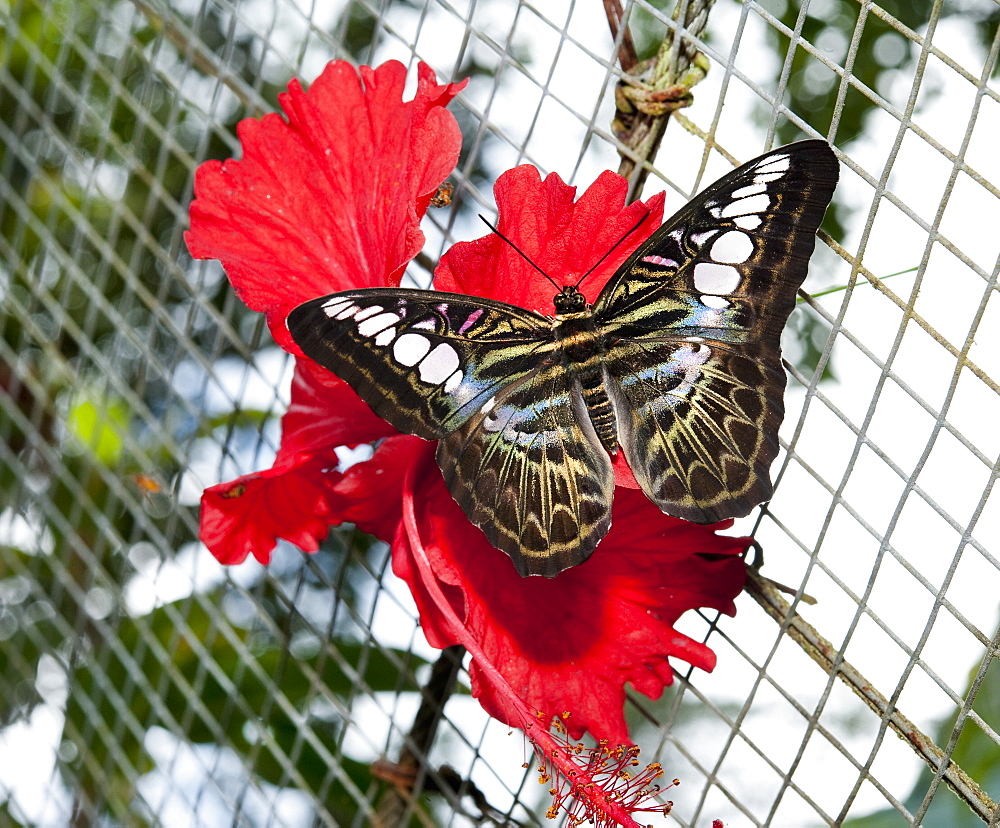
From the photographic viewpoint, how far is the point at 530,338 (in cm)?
55

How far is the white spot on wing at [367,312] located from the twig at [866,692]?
28cm

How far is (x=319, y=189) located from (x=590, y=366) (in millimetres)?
209

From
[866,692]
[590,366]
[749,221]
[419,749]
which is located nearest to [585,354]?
[590,366]

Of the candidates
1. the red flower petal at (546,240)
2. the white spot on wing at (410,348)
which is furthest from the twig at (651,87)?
the white spot on wing at (410,348)

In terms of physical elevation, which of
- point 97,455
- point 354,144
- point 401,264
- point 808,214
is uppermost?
point 97,455

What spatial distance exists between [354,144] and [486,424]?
198mm

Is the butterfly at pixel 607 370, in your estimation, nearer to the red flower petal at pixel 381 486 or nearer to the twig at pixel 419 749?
the red flower petal at pixel 381 486

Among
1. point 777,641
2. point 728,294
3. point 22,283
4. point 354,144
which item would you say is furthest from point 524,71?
point 22,283

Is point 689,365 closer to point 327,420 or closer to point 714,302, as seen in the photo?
point 714,302

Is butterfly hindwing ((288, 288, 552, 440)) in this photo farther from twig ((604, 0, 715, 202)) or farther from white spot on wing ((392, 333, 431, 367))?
twig ((604, 0, 715, 202))

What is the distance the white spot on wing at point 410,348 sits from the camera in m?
0.53

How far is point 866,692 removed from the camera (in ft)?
1.87

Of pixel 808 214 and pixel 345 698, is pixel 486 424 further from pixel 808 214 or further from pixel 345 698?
pixel 345 698

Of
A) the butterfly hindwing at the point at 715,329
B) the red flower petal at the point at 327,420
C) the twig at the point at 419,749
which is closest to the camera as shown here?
the butterfly hindwing at the point at 715,329
